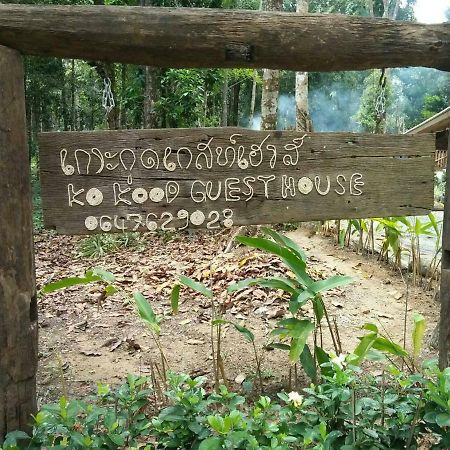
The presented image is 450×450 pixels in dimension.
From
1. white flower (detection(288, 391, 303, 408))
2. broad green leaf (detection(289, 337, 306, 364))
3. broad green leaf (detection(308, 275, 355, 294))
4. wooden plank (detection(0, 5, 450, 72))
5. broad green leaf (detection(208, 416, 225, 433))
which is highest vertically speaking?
wooden plank (detection(0, 5, 450, 72))

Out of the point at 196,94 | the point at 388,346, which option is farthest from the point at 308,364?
the point at 196,94

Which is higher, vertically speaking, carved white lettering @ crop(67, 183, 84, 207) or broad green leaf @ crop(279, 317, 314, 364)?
carved white lettering @ crop(67, 183, 84, 207)

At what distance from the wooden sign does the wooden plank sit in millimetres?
341

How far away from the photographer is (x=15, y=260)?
1992mm

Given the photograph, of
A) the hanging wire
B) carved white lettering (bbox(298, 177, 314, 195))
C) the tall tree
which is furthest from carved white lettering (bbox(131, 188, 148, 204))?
the tall tree

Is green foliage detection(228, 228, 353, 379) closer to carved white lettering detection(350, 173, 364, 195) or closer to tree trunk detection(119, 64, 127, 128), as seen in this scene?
carved white lettering detection(350, 173, 364, 195)

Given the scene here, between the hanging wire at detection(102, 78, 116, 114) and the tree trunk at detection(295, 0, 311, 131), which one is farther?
the tree trunk at detection(295, 0, 311, 131)

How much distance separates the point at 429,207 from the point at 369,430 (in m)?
1.33

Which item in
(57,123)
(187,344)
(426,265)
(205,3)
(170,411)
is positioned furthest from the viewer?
(57,123)

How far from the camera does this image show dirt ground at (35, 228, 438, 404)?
3.33 meters

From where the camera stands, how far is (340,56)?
2357mm

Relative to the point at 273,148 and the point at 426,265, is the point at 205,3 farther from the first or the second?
the point at 273,148

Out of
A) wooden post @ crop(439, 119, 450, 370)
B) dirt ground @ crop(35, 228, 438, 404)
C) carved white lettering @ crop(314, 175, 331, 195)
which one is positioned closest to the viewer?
carved white lettering @ crop(314, 175, 331, 195)

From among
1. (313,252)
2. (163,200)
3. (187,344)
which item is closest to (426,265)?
(313,252)
